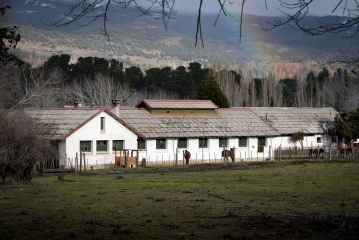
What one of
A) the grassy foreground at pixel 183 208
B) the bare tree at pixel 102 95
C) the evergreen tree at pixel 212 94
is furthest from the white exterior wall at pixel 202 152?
the bare tree at pixel 102 95

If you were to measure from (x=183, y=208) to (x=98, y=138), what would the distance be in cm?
2929

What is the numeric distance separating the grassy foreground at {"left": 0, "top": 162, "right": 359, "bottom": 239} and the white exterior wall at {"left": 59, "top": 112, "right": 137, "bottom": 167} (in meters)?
12.2

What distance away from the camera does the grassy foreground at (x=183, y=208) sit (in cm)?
1491

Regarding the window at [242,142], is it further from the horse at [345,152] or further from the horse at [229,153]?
the horse at [345,152]

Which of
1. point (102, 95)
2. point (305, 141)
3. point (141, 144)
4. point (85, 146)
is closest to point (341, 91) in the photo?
point (102, 95)

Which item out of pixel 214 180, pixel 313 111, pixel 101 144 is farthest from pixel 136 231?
pixel 313 111

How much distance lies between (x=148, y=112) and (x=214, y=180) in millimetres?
23869

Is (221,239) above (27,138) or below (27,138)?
below

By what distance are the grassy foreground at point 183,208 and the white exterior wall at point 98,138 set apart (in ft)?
40.1

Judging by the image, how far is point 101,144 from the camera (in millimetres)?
49500

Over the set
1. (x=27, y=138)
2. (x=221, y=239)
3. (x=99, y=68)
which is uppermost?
(x=99, y=68)

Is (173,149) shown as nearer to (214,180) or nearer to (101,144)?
(101,144)

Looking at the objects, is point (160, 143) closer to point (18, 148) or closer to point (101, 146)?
point (101, 146)

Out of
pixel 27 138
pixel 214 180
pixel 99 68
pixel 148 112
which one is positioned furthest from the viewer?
pixel 99 68
